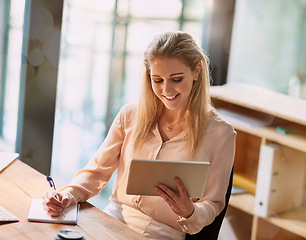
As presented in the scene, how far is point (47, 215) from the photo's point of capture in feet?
6.07

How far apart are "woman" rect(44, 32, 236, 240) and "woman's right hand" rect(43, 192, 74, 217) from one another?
2 cm

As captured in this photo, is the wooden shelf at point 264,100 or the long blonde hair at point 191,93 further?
the wooden shelf at point 264,100

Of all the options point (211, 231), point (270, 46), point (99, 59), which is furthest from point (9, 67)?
point (211, 231)

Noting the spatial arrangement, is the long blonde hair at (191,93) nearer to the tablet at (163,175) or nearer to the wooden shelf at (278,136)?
the tablet at (163,175)

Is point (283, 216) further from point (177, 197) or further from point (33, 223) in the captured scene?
point (33, 223)

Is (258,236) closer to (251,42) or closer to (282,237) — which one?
(282,237)

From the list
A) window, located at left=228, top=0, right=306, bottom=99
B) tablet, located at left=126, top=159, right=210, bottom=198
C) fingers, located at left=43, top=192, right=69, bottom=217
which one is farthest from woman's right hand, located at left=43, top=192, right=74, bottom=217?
window, located at left=228, top=0, right=306, bottom=99

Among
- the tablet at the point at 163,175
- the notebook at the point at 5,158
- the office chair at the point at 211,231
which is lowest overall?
the office chair at the point at 211,231

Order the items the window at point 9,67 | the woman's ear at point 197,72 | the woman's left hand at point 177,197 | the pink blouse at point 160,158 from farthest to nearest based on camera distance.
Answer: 1. the window at point 9,67
2. the woman's ear at point 197,72
3. the pink blouse at point 160,158
4. the woman's left hand at point 177,197

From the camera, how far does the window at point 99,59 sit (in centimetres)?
383

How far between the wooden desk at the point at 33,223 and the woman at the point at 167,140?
0.13 meters

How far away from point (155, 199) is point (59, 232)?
1.70 ft

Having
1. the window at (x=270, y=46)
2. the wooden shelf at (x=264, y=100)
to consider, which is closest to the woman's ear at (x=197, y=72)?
the wooden shelf at (x=264, y=100)

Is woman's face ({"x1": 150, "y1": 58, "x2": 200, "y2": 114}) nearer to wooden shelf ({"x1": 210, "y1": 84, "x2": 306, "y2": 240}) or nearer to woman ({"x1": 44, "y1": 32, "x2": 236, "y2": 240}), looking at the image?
woman ({"x1": 44, "y1": 32, "x2": 236, "y2": 240})
